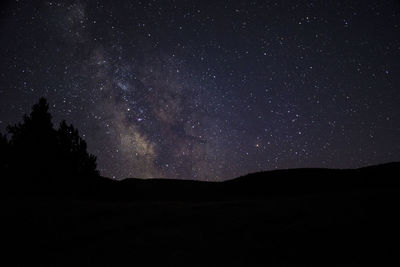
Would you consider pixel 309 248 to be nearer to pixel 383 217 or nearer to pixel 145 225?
pixel 383 217

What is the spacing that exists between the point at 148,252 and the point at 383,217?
311 inches

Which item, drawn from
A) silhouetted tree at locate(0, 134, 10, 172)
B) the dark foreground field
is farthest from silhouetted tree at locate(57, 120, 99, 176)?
the dark foreground field

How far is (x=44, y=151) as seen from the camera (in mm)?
19797

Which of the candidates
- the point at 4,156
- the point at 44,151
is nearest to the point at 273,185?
the point at 44,151

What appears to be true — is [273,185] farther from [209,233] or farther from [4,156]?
[4,156]

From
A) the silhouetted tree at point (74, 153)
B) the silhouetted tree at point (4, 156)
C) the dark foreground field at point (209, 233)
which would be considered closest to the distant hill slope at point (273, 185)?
the silhouetted tree at point (74, 153)

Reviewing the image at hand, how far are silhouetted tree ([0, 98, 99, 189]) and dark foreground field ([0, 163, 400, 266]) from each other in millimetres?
6961

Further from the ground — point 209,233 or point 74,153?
point 74,153

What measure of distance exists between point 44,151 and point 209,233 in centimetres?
1795

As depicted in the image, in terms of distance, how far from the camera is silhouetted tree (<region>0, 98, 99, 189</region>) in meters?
19.1

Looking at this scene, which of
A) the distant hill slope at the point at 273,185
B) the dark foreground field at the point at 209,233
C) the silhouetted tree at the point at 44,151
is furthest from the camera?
the distant hill slope at the point at 273,185

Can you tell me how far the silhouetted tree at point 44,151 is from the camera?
19.1 m

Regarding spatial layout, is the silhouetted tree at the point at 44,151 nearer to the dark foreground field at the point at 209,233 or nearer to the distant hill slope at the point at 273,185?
the distant hill slope at the point at 273,185

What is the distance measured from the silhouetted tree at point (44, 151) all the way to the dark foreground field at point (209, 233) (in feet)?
22.8
